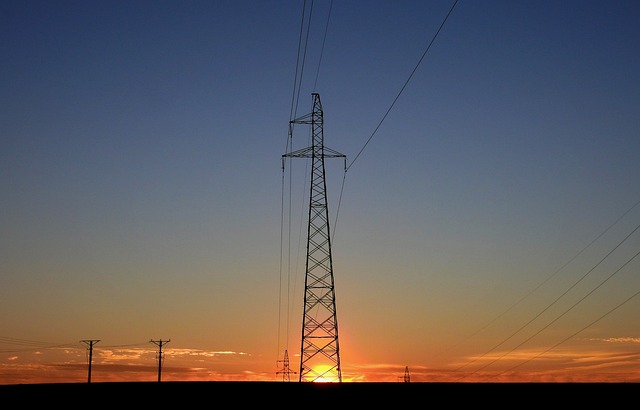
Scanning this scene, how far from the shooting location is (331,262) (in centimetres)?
5881
